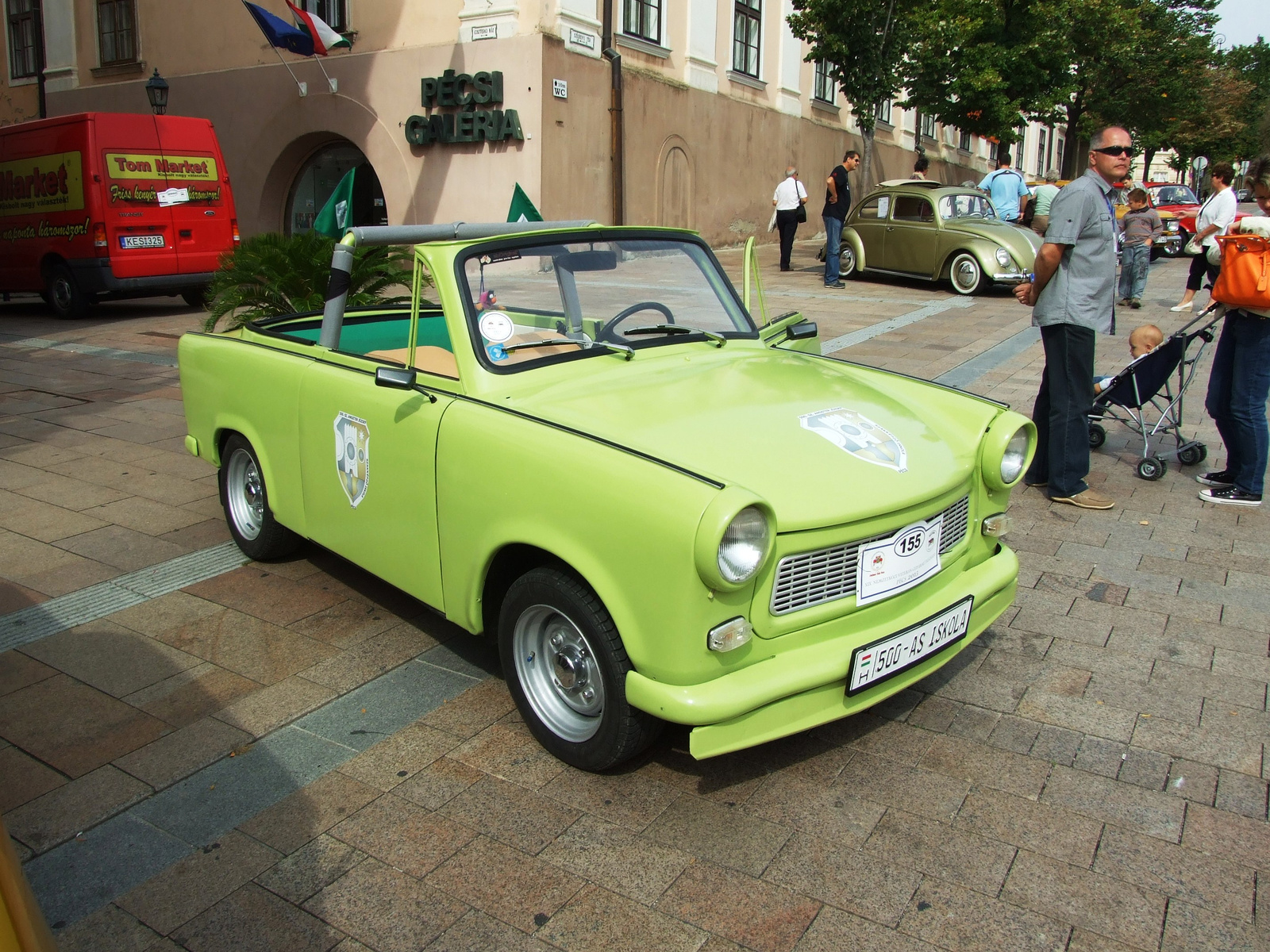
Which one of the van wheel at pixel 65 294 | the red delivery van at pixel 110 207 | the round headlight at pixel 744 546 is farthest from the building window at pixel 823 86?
the round headlight at pixel 744 546

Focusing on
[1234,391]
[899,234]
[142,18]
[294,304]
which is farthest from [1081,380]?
[142,18]

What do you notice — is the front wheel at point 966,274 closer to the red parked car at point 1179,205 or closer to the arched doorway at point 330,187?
the arched doorway at point 330,187

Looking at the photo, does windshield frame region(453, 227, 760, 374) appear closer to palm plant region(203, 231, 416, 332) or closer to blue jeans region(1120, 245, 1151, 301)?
palm plant region(203, 231, 416, 332)

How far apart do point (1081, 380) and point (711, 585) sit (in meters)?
3.63

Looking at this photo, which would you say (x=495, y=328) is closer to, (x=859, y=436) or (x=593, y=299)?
(x=593, y=299)

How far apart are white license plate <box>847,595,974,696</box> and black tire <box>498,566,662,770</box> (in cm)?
61

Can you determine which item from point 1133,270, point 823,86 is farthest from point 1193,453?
point 823,86

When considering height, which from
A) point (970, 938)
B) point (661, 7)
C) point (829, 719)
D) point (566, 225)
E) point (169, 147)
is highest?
point (661, 7)

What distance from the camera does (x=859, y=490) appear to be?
293 centimetres

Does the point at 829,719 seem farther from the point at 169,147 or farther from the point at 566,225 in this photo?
the point at 169,147

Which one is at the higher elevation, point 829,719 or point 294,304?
point 294,304

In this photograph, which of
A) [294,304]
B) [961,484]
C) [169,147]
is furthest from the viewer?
[169,147]

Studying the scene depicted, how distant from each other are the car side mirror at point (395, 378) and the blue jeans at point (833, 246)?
1263 cm

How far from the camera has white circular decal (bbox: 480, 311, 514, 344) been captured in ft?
11.7
